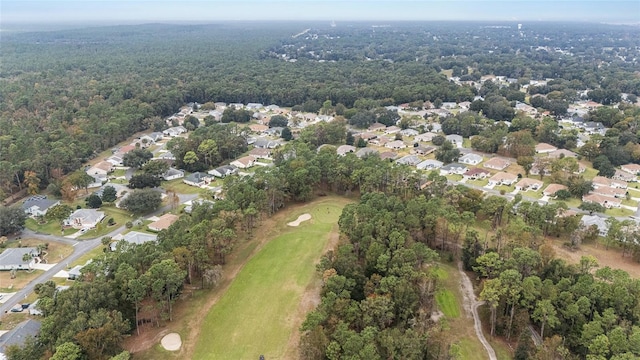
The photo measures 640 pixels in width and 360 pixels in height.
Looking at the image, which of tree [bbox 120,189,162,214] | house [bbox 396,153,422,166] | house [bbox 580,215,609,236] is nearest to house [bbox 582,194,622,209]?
house [bbox 580,215,609,236]

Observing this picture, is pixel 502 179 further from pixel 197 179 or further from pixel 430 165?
pixel 197 179

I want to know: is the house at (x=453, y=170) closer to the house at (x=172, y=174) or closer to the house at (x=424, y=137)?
the house at (x=424, y=137)

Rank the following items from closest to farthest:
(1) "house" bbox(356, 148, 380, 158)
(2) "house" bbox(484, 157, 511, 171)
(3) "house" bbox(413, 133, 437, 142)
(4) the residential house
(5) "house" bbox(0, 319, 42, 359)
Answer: (5) "house" bbox(0, 319, 42, 359) → (1) "house" bbox(356, 148, 380, 158) → (4) the residential house → (2) "house" bbox(484, 157, 511, 171) → (3) "house" bbox(413, 133, 437, 142)

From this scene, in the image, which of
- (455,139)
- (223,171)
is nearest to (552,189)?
(455,139)

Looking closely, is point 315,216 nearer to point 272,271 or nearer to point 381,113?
point 272,271

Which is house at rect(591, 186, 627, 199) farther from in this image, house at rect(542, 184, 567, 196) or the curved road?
the curved road

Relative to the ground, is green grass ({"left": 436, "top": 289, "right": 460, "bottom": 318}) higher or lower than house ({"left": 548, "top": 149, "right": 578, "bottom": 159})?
lower
